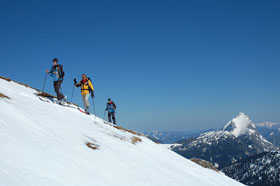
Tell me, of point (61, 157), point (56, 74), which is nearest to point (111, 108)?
point (56, 74)

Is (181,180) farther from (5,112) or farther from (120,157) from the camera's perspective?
(5,112)

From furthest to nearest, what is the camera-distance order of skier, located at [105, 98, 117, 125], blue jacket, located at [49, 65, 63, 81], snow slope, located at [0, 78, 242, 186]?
1. skier, located at [105, 98, 117, 125]
2. blue jacket, located at [49, 65, 63, 81]
3. snow slope, located at [0, 78, 242, 186]

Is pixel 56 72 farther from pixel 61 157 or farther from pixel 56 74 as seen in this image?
pixel 61 157

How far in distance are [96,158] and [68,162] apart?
2.12 meters

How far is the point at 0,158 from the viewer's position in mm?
6355

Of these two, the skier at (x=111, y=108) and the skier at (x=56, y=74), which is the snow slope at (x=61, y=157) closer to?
the skier at (x=56, y=74)

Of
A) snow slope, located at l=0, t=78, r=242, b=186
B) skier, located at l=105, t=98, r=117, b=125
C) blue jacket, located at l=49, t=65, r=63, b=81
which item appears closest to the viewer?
snow slope, located at l=0, t=78, r=242, b=186

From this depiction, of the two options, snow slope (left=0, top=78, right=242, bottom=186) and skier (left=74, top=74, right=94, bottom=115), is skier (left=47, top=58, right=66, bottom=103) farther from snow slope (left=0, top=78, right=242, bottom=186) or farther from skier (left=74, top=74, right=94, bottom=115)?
snow slope (left=0, top=78, right=242, bottom=186)

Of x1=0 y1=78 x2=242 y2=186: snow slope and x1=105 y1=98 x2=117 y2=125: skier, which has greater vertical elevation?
x1=105 y1=98 x2=117 y2=125: skier

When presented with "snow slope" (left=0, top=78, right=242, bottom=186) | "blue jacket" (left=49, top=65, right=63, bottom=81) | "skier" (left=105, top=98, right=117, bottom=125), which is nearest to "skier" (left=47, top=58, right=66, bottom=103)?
"blue jacket" (left=49, top=65, right=63, bottom=81)

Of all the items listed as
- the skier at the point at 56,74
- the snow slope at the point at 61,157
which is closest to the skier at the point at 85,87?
the skier at the point at 56,74

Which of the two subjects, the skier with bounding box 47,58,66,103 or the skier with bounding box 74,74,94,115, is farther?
the skier with bounding box 74,74,94,115

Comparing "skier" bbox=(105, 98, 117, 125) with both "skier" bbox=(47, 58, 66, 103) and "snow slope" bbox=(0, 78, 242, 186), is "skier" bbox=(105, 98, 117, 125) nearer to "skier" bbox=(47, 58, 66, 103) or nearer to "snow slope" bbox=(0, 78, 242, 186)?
"skier" bbox=(47, 58, 66, 103)

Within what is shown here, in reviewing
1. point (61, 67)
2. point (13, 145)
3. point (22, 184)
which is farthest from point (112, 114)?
point (22, 184)
